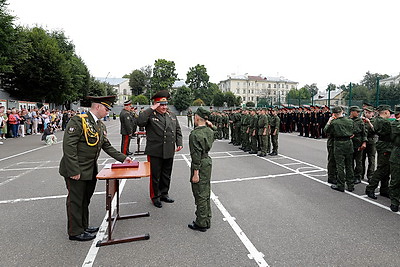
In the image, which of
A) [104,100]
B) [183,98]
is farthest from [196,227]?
[183,98]

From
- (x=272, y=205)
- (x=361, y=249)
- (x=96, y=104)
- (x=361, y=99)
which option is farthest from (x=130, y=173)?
(x=361, y=99)

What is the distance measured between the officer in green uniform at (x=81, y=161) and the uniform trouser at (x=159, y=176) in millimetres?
1297

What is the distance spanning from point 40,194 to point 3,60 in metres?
16.2

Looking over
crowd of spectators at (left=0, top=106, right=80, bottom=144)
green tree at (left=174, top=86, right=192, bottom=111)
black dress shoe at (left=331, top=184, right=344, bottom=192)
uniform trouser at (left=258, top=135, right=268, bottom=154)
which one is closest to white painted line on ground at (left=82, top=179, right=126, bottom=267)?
black dress shoe at (left=331, top=184, right=344, bottom=192)

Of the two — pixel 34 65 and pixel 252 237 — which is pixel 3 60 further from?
pixel 252 237

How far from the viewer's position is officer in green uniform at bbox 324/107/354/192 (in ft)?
18.2

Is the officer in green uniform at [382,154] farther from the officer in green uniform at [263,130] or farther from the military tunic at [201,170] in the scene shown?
the officer in green uniform at [263,130]

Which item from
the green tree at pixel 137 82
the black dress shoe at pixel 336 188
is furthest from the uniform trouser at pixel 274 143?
the green tree at pixel 137 82

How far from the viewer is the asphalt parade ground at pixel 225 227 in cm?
317

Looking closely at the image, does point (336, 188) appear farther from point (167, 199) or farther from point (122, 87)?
point (122, 87)

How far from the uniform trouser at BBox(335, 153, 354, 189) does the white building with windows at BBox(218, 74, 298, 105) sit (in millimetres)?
94108

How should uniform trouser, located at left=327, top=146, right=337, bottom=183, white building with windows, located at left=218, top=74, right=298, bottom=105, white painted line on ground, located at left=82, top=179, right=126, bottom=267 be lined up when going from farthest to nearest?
white building with windows, located at left=218, top=74, right=298, bottom=105
uniform trouser, located at left=327, top=146, right=337, bottom=183
white painted line on ground, located at left=82, top=179, right=126, bottom=267

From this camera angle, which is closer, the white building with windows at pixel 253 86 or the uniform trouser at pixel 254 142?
the uniform trouser at pixel 254 142

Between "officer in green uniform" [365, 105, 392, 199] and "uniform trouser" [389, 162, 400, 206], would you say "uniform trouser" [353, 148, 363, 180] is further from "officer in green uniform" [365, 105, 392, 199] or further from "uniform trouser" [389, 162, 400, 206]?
"uniform trouser" [389, 162, 400, 206]
